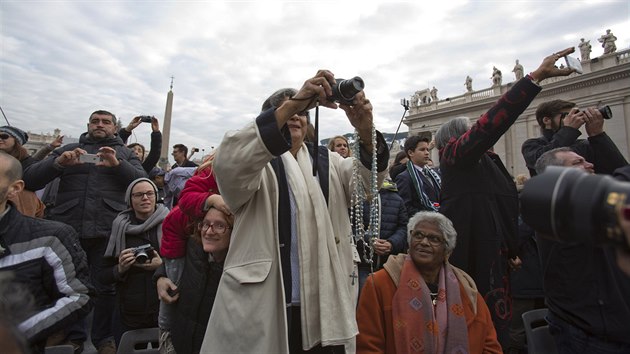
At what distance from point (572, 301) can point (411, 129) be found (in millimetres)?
36604

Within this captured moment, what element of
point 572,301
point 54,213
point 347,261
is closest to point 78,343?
point 54,213

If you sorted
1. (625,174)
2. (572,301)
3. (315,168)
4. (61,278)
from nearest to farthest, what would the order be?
(315,168), (625,174), (61,278), (572,301)

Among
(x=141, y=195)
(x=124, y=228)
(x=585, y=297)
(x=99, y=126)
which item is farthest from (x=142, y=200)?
(x=585, y=297)

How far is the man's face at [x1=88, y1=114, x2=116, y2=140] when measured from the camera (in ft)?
13.5

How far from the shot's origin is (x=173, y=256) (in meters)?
2.46

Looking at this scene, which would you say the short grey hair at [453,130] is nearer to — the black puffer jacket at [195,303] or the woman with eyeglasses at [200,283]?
the woman with eyeglasses at [200,283]

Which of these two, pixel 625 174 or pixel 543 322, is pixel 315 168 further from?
pixel 543 322

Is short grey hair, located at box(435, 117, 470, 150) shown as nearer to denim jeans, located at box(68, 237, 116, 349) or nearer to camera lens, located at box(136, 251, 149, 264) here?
camera lens, located at box(136, 251, 149, 264)

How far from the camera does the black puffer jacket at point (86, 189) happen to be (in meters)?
3.59

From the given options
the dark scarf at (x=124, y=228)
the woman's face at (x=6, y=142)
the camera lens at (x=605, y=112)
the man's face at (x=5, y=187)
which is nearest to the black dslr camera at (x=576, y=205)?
the man's face at (x=5, y=187)

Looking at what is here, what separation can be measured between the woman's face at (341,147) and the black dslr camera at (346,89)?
3.30m

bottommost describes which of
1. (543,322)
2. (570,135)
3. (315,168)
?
(543,322)

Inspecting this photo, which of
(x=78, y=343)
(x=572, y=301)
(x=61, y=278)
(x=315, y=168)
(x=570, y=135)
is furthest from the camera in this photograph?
(x=570, y=135)

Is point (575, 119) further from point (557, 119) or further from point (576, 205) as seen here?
point (576, 205)
